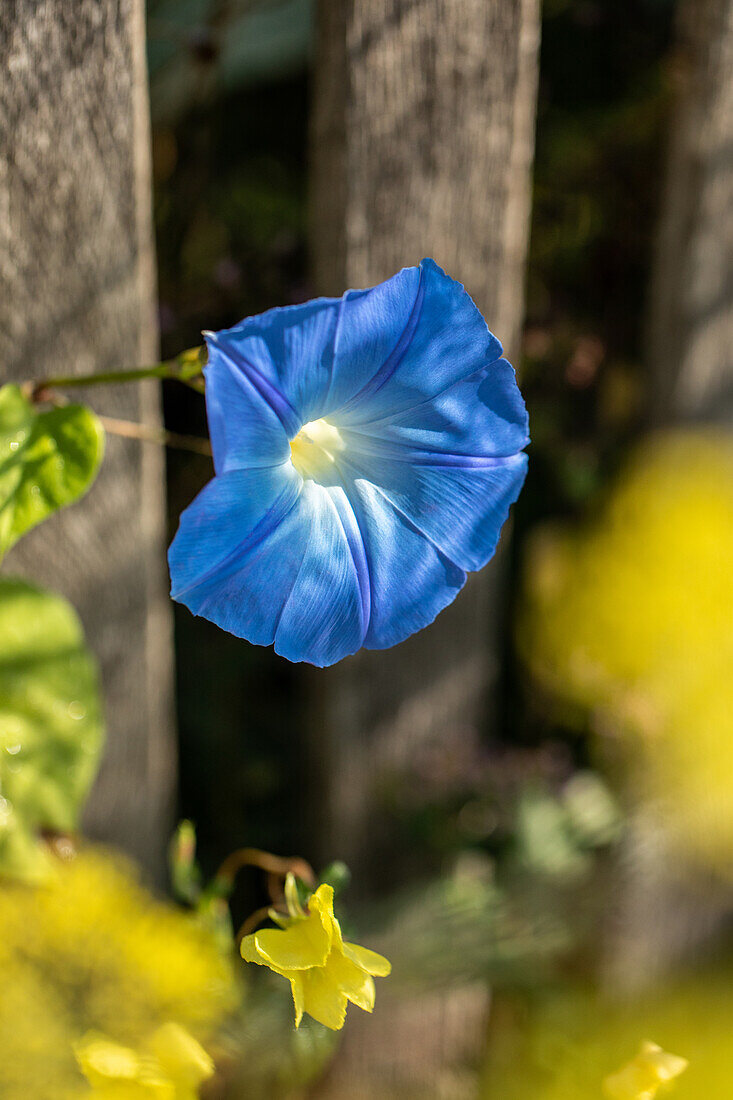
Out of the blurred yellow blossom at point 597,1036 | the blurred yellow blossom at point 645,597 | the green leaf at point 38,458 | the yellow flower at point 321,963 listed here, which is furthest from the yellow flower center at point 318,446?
the blurred yellow blossom at point 597,1036

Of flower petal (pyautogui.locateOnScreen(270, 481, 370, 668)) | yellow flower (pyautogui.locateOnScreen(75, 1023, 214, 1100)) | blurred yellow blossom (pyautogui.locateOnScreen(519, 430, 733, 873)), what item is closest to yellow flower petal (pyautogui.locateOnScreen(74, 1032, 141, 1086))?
yellow flower (pyautogui.locateOnScreen(75, 1023, 214, 1100))

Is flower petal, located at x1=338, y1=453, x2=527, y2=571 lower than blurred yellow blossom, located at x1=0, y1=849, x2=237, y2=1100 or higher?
higher

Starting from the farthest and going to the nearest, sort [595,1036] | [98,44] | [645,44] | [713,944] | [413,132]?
[713,944], [595,1036], [645,44], [413,132], [98,44]

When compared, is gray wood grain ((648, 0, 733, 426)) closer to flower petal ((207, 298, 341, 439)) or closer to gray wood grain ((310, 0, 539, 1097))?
gray wood grain ((310, 0, 539, 1097))

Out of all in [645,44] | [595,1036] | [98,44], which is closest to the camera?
[98,44]

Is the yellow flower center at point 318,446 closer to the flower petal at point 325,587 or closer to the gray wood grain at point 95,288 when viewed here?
the flower petal at point 325,587

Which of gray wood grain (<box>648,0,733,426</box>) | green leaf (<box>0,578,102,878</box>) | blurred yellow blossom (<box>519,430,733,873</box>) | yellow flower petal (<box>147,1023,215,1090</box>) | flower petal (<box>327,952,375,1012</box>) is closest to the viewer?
flower petal (<box>327,952,375,1012</box>)

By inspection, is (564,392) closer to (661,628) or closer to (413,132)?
(661,628)

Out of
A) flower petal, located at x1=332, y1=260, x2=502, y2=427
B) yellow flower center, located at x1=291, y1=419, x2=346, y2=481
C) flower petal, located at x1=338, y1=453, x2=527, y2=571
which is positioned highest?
flower petal, located at x1=332, y1=260, x2=502, y2=427

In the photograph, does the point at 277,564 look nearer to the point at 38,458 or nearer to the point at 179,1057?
the point at 38,458

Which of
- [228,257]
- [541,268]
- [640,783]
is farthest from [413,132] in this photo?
[640,783]
